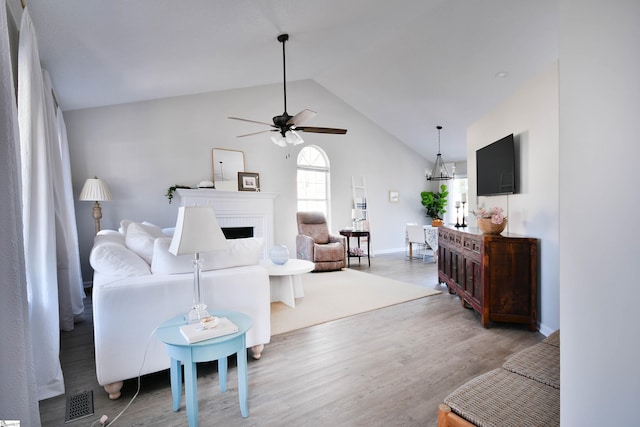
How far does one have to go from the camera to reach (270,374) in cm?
221

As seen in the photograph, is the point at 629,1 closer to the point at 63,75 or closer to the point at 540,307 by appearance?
the point at 540,307

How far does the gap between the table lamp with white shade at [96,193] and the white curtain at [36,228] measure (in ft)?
7.27

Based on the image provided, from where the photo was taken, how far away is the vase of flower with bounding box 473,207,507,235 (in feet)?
9.78

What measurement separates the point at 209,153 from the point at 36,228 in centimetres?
360

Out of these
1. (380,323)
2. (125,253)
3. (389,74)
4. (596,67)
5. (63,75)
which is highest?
(389,74)

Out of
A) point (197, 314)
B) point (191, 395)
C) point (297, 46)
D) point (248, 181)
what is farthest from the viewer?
point (248, 181)

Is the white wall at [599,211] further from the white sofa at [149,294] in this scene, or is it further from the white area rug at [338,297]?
the white area rug at [338,297]

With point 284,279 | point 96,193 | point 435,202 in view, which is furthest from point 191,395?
point 435,202

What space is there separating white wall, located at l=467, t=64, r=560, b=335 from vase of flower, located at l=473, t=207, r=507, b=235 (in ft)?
1.02

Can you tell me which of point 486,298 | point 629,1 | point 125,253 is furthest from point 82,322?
point 629,1

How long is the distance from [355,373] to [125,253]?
185cm

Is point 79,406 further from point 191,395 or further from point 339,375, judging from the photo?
point 339,375

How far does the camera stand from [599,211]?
645mm

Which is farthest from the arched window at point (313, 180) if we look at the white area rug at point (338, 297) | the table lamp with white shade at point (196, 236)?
the table lamp with white shade at point (196, 236)
